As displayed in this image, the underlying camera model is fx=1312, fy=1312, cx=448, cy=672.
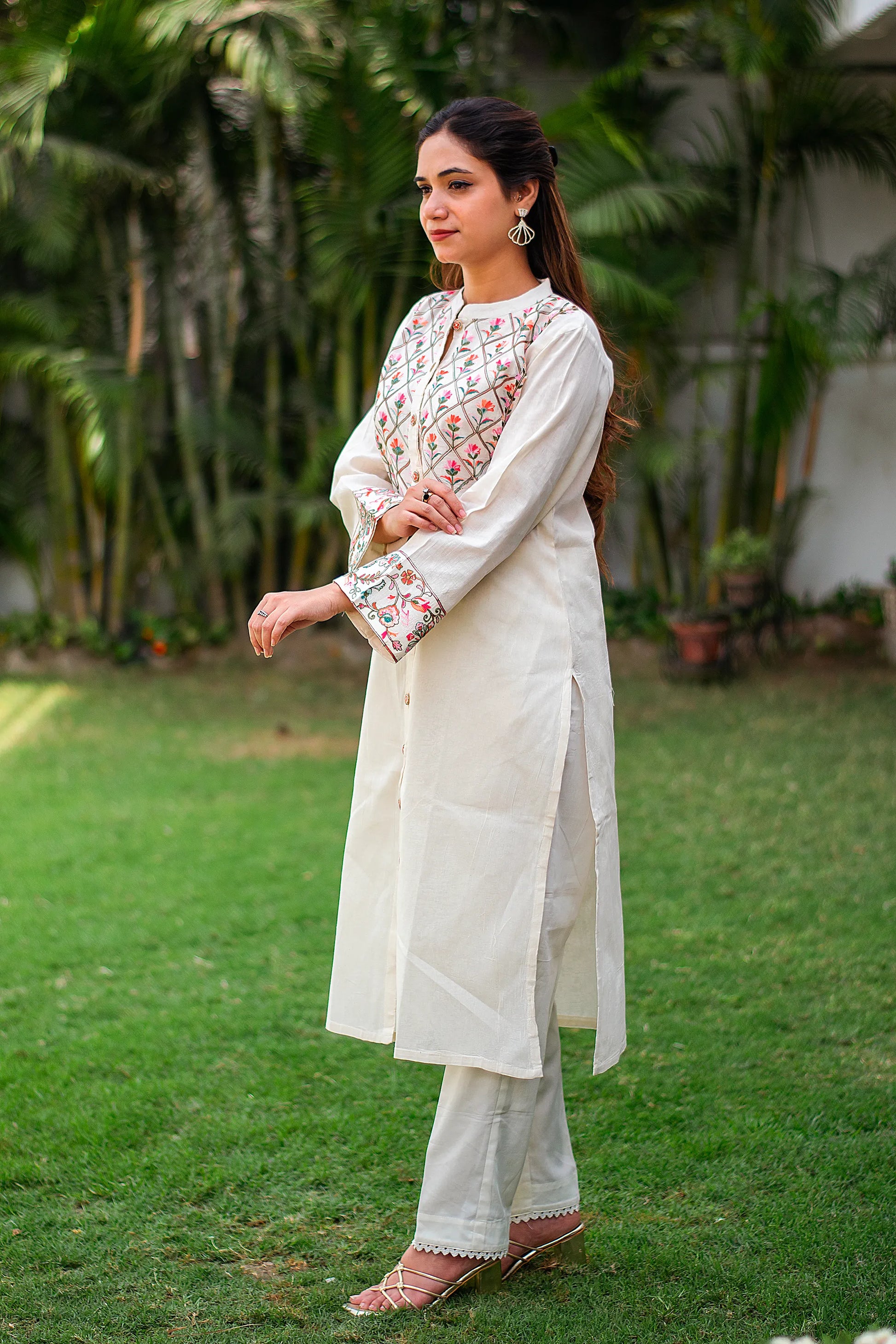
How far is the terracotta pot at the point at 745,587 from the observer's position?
7.11 m

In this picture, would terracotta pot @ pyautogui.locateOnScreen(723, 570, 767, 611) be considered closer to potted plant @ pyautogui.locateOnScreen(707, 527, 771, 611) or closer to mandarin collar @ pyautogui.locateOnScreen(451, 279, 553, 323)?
potted plant @ pyautogui.locateOnScreen(707, 527, 771, 611)

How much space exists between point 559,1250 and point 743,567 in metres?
5.44

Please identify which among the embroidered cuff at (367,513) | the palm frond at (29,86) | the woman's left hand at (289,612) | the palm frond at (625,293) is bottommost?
the woman's left hand at (289,612)

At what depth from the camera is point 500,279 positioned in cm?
192

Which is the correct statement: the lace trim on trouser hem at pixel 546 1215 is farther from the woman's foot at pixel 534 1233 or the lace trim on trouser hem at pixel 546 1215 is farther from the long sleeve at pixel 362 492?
the long sleeve at pixel 362 492

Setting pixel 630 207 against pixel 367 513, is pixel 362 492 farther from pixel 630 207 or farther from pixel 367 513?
pixel 630 207

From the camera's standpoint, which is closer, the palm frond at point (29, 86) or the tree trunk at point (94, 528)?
the palm frond at point (29, 86)

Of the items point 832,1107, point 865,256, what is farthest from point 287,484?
point 832,1107

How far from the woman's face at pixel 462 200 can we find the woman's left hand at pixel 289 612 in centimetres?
52

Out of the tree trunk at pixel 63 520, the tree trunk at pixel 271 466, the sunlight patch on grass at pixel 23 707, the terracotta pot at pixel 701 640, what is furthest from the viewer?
the tree trunk at pixel 63 520

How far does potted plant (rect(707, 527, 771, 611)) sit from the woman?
5303 millimetres

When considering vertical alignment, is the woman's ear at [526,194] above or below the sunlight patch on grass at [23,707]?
above

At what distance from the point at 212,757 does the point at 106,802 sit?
791 mm

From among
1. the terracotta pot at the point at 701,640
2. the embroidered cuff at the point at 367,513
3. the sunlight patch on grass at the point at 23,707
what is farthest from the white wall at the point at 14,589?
the embroidered cuff at the point at 367,513
